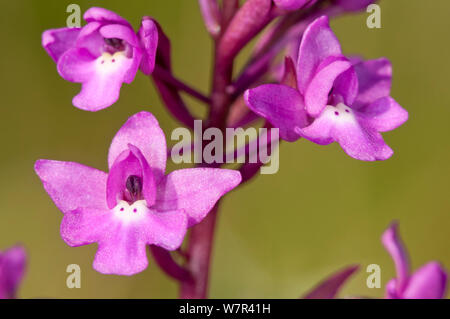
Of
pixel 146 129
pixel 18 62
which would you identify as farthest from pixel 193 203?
pixel 18 62

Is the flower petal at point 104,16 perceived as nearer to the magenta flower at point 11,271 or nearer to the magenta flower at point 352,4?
the magenta flower at point 352,4

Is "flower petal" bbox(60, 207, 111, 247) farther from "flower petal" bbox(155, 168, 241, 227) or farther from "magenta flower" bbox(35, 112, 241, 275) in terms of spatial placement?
"flower petal" bbox(155, 168, 241, 227)

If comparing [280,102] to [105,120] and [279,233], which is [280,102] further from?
[105,120]

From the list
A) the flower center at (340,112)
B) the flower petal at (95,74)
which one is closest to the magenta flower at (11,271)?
the flower petal at (95,74)

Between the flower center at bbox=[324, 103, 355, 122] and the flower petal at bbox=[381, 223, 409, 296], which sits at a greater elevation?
the flower center at bbox=[324, 103, 355, 122]

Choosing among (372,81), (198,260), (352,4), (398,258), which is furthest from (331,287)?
(352,4)

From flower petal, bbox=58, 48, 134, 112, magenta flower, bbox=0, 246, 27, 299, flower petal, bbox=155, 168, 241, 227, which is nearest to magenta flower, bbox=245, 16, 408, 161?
flower petal, bbox=155, 168, 241, 227
